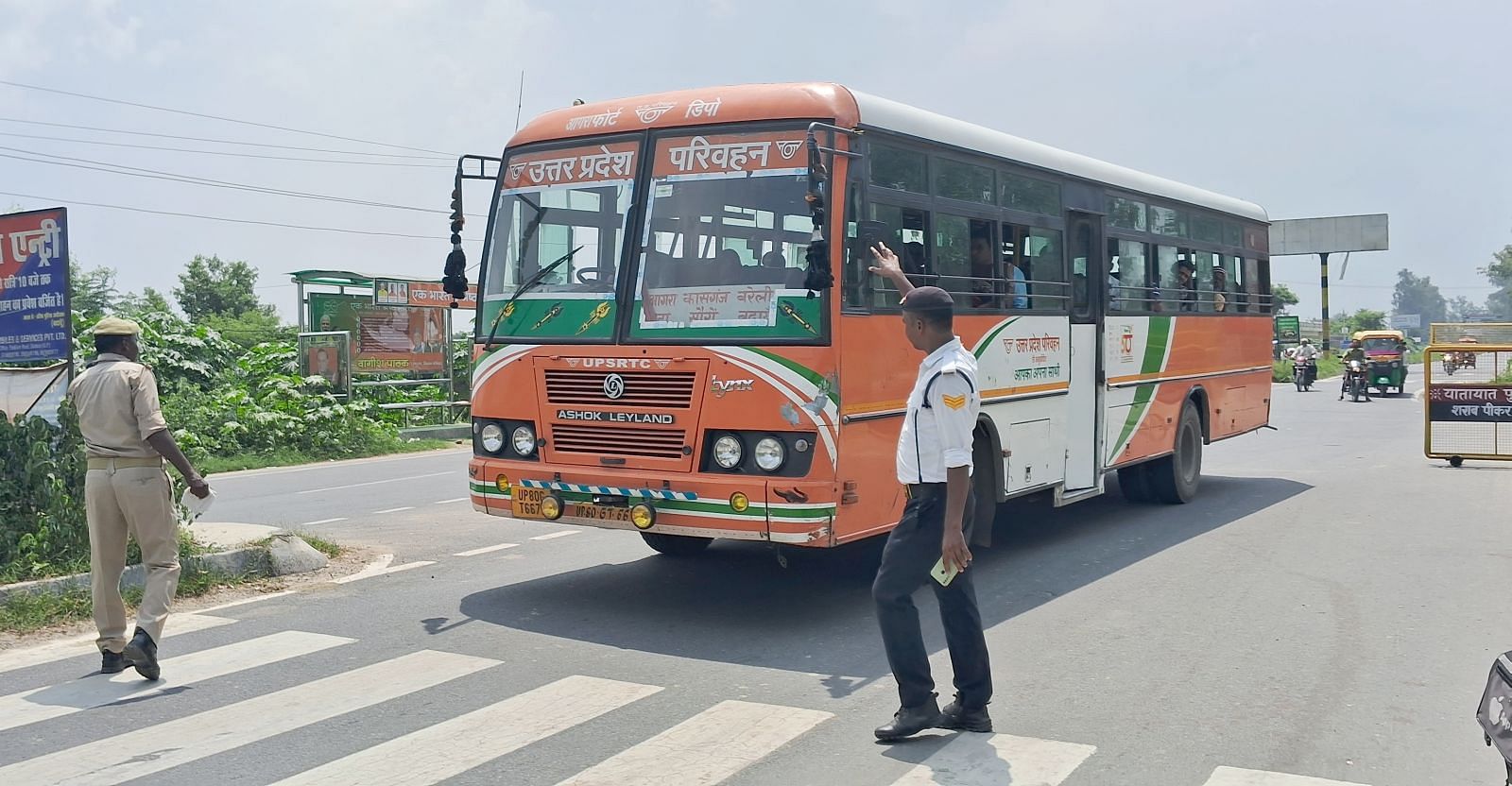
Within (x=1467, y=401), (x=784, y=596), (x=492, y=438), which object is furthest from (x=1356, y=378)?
(x=492, y=438)

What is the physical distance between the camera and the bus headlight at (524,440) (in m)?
8.29

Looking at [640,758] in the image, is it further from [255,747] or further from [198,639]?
[198,639]

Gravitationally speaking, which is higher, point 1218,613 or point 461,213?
point 461,213

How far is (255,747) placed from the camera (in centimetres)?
546

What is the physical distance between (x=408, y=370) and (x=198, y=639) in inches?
763

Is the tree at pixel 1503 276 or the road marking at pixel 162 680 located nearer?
the road marking at pixel 162 680

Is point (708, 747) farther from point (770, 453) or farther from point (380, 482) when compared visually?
point (380, 482)

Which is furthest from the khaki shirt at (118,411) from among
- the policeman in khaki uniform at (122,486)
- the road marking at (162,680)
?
the road marking at (162,680)

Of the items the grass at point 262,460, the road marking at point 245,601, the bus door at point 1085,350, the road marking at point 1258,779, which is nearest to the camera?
the road marking at point 1258,779

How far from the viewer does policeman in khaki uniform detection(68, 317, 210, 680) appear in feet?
21.6

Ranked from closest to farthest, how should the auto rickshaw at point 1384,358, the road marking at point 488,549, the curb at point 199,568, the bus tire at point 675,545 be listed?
the curb at point 199,568 < the bus tire at point 675,545 < the road marking at point 488,549 < the auto rickshaw at point 1384,358

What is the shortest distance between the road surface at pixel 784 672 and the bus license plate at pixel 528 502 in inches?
24.8

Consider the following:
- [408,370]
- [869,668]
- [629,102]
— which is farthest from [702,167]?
[408,370]

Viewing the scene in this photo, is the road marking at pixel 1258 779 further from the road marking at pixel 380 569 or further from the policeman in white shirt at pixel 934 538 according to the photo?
the road marking at pixel 380 569
